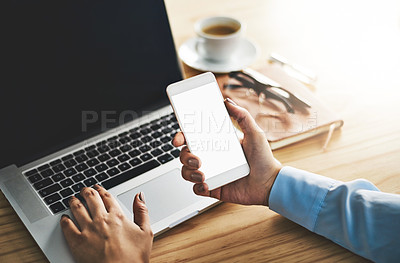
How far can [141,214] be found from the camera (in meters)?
0.67

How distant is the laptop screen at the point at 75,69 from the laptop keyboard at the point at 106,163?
0.04 meters

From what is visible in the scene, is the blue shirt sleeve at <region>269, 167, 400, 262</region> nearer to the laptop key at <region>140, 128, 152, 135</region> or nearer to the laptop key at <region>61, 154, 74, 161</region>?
the laptop key at <region>140, 128, 152, 135</region>

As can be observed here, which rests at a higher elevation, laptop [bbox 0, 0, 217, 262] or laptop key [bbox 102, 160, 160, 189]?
laptop [bbox 0, 0, 217, 262]

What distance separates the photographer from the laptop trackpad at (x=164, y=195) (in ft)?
2.31

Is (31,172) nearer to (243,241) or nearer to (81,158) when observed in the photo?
(81,158)

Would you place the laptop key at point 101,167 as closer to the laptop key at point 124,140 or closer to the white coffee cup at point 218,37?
the laptop key at point 124,140

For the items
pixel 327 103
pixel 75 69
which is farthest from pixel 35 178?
pixel 327 103

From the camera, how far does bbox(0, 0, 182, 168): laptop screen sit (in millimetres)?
736

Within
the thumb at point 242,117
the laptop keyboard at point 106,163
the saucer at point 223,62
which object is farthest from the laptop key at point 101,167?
the saucer at point 223,62

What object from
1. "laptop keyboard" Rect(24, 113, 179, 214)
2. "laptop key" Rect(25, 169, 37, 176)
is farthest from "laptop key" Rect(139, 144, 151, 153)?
"laptop key" Rect(25, 169, 37, 176)

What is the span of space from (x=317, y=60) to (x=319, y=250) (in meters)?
0.58

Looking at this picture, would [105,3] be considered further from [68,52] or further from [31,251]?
[31,251]

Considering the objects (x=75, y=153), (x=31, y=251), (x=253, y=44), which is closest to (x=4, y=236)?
(x=31, y=251)

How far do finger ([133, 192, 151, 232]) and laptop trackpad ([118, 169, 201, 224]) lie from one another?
0.07 ft
